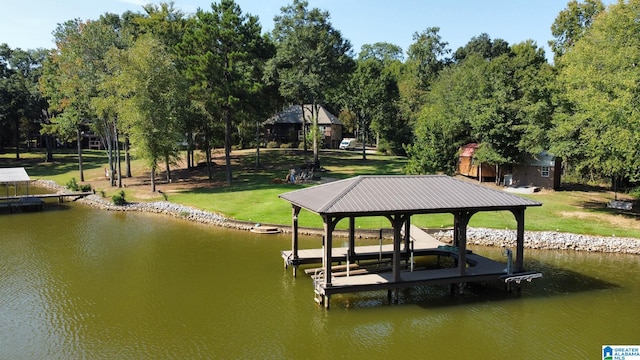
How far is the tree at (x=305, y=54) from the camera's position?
48.1 m

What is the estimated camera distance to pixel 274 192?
40.2 m

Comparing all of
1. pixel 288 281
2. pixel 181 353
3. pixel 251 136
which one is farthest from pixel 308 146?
pixel 181 353

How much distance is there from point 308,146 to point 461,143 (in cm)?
2759

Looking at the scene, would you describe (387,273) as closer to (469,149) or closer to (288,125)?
(469,149)

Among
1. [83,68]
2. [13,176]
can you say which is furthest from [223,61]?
[13,176]

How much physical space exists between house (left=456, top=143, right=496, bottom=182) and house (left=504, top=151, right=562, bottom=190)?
2254mm

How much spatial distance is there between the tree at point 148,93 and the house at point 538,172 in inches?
1184

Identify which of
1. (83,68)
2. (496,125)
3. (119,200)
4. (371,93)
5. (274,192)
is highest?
(83,68)

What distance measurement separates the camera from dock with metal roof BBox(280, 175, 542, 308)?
18266mm

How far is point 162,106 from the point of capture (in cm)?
4147

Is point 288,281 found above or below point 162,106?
below

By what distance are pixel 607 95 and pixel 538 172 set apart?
11.9 metres

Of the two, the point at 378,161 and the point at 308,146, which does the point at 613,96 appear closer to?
the point at 378,161

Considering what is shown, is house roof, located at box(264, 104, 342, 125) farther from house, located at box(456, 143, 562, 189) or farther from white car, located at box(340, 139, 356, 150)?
house, located at box(456, 143, 562, 189)
